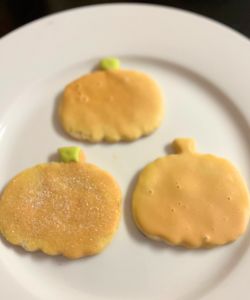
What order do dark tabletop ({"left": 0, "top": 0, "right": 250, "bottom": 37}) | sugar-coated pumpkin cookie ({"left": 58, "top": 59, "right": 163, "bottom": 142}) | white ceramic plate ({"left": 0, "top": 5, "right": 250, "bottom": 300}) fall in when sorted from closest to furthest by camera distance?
white ceramic plate ({"left": 0, "top": 5, "right": 250, "bottom": 300}), sugar-coated pumpkin cookie ({"left": 58, "top": 59, "right": 163, "bottom": 142}), dark tabletop ({"left": 0, "top": 0, "right": 250, "bottom": 37})

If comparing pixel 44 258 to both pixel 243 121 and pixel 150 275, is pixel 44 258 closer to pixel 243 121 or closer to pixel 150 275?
pixel 150 275

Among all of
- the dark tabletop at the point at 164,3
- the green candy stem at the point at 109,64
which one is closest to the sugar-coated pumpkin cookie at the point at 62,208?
the green candy stem at the point at 109,64

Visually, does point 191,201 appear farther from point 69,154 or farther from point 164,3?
point 164,3

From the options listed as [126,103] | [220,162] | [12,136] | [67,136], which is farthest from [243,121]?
[12,136]

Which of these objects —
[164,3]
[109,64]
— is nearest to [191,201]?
[109,64]

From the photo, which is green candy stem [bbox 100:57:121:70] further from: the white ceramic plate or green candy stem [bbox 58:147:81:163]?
green candy stem [bbox 58:147:81:163]

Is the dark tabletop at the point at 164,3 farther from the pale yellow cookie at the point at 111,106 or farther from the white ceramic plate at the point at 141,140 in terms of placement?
the pale yellow cookie at the point at 111,106

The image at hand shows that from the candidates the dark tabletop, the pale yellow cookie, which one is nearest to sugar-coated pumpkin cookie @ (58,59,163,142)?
the pale yellow cookie
